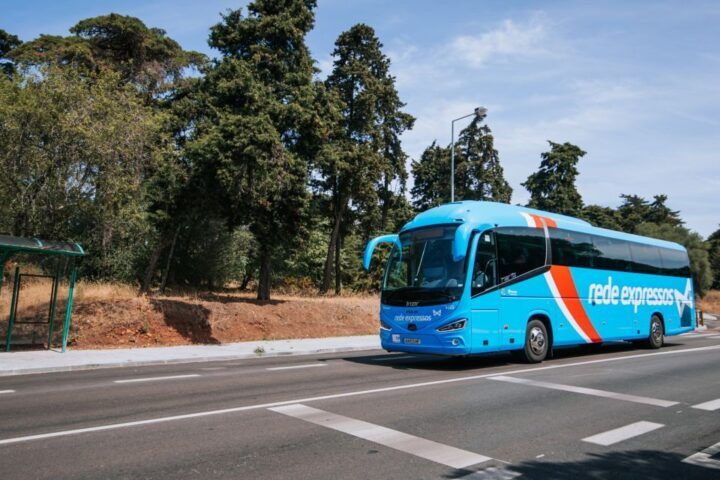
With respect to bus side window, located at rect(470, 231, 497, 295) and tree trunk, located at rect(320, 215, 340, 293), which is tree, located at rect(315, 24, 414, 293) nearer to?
tree trunk, located at rect(320, 215, 340, 293)

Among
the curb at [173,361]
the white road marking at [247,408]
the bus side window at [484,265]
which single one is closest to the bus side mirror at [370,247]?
the bus side window at [484,265]

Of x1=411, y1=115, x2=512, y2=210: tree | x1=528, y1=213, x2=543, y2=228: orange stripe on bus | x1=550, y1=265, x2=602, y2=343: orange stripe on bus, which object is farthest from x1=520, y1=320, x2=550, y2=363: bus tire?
x1=411, y1=115, x2=512, y2=210: tree

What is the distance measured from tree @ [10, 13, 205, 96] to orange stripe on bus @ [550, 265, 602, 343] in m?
29.3

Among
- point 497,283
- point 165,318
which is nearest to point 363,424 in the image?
point 497,283

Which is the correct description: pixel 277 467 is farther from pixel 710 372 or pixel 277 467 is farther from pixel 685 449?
pixel 710 372

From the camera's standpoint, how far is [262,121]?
18859 millimetres

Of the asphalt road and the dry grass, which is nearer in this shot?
the asphalt road

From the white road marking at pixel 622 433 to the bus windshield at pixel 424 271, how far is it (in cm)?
512

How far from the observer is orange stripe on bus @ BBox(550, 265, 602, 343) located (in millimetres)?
14125

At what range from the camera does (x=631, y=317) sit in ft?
55.3

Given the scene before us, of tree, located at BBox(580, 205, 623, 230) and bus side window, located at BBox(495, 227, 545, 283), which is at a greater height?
tree, located at BBox(580, 205, 623, 230)

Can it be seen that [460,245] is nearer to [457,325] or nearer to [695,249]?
[457,325]

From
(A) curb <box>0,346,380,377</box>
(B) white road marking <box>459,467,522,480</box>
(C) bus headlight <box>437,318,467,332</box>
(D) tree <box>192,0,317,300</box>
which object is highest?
(D) tree <box>192,0,317,300</box>

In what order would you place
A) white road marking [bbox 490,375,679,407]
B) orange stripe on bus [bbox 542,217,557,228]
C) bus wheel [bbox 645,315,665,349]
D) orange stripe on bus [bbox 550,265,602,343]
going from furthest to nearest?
1. bus wheel [bbox 645,315,665,349]
2. orange stripe on bus [bbox 542,217,557,228]
3. orange stripe on bus [bbox 550,265,602,343]
4. white road marking [bbox 490,375,679,407]
